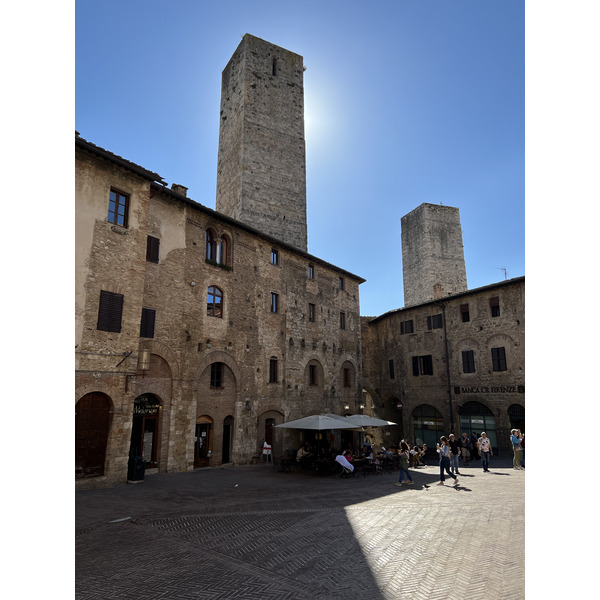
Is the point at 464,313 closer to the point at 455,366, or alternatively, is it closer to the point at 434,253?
the point at 455,366

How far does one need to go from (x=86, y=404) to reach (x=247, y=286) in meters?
9.54

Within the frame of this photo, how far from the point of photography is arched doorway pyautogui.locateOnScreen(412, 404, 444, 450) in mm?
25748

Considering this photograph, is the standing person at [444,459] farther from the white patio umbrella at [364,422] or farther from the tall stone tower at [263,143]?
the tall stone tower at [263,143]

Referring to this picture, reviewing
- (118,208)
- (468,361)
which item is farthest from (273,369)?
(468,361)

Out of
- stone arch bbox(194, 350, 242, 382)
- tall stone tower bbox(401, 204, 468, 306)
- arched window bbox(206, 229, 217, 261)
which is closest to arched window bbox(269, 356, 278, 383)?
stone arch bbox(194, 350, 242, 382)

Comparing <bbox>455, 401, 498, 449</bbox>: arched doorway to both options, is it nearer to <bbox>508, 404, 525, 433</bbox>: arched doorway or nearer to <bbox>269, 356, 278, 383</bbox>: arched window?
<bbox>508, 404, 525, 433</bbox>: arched doorway

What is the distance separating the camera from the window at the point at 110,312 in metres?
13.0

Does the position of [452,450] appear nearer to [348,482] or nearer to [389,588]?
[348,482]

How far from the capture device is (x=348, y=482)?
46.0ft

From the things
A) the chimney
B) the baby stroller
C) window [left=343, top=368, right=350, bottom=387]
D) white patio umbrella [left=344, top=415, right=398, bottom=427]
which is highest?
the chimney

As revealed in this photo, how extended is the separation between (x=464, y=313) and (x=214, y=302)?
16.2m

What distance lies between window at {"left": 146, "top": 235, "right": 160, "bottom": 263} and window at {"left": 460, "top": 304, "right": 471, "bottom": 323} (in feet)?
62.2

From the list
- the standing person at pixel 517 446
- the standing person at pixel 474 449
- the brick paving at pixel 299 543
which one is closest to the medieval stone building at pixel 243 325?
the standing person at pixel 474 449
